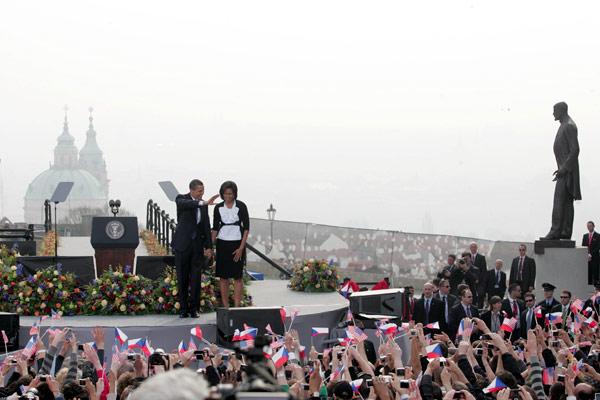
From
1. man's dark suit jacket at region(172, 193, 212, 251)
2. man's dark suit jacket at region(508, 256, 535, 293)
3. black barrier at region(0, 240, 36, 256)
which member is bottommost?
man's dark suit jacket at region(508, 256, 535, 293)

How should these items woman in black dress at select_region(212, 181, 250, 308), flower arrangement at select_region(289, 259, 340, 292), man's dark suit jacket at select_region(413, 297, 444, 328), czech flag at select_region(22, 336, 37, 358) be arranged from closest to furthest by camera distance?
czech flag at select_region(22, 336, 37, 358) < woman in black dress at select_region(212, 181, 250, 308) < man's dark suit jacket at select_region(413, 297, 444, 328) < flower arrangement at select_region(289, 259, 340, 292)

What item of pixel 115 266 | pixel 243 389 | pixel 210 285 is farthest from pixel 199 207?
pixel 243 389

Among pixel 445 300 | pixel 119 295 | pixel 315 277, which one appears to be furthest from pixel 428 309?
pixel 315 277

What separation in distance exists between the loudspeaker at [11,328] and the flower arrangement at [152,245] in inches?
448

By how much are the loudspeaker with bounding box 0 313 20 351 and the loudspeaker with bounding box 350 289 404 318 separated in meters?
4.16

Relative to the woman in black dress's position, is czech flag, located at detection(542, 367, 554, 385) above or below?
below

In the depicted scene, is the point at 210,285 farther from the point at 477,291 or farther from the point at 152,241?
the point at 152,241

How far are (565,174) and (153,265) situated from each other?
30.2ft

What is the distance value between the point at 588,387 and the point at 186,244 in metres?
8.20

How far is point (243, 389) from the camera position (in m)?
2.82

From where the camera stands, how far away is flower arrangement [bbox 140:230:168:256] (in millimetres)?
25958

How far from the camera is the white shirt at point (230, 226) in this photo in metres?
14.7

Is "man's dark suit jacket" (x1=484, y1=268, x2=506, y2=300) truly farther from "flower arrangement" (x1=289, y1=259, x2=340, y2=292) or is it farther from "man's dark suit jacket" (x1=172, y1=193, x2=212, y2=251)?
"man's dark suit jacket" (x1=172, y1=193, x2=212, y2=251)

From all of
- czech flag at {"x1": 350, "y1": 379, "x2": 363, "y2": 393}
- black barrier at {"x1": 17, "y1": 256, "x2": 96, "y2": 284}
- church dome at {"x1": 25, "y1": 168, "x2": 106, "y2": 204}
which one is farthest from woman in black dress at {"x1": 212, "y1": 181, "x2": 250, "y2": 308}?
church dome at {"x1": 25, "y1": 168, "x2": 106, "y2": 204}
